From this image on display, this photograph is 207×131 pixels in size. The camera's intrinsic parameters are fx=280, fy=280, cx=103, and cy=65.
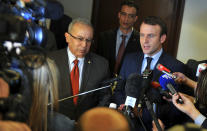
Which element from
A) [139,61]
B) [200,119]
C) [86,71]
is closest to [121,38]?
[139,61]

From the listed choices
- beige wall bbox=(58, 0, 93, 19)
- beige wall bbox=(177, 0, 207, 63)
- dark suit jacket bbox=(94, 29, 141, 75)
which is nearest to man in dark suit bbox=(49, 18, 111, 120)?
dark suit jacket bbox=(94, 29, 141, 75)

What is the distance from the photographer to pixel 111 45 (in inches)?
115

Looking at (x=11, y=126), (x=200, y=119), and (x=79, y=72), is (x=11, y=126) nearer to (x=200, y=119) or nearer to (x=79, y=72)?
(x=200, y=119)

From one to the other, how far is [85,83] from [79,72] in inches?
4.1

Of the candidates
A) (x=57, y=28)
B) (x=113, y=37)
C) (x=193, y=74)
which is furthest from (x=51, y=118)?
(x=57, y=28)

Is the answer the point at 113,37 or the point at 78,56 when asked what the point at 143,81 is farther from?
the point at 113,37

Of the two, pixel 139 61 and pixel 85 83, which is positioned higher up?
pixel 139 61

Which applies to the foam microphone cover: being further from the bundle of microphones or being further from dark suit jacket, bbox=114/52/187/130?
dark suit jacket, bbox=114/52/187/130

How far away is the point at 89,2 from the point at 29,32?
8.73 ft

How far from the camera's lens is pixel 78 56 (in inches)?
86.3

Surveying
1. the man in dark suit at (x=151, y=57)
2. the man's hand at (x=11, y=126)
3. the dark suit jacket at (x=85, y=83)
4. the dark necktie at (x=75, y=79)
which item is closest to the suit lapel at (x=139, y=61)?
the man in dark suit at (x=151, y=57)

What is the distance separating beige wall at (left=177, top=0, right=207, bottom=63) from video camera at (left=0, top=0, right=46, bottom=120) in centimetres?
291

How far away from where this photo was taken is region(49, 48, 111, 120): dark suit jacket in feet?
6.78

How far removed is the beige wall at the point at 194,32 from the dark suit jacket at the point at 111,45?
3.71 ft
